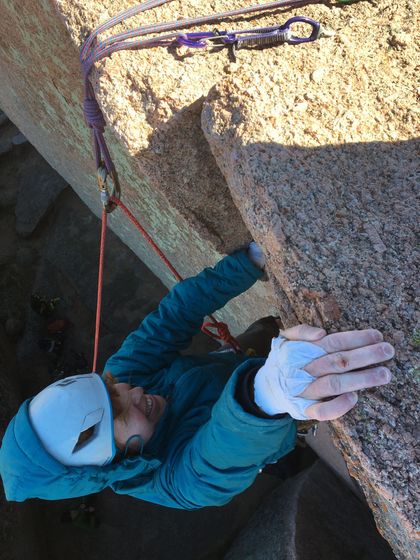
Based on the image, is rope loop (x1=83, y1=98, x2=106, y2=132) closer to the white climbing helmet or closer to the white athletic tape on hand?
the white climbing helmet

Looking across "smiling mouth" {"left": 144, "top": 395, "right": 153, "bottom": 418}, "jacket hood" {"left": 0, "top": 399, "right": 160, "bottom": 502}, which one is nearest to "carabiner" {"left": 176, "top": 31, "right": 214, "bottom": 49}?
"smiling mouth" {"left": 144, "top": 395, "right": 153, "bottom": 418}

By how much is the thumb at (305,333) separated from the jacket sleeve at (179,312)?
2.35 ft

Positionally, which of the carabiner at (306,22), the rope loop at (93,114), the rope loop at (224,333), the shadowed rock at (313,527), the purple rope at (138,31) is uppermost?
the purple rope at (138,31)

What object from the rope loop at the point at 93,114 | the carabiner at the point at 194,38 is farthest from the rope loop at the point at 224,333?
the carabiner at the point at 194,38

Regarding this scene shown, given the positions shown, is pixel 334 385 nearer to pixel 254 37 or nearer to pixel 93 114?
pixel 254 37

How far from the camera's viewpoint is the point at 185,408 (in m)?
1.83

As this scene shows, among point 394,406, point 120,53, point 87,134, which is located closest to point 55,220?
point 87,134

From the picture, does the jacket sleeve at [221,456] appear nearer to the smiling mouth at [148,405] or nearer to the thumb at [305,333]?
the smiling mouth at [148,405]

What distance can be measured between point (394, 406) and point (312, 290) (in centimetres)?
31

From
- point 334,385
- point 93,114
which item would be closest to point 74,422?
point 334,385

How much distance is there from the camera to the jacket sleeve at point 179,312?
192cm

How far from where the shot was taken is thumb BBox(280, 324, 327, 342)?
1.12 m

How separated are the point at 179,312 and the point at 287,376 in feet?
2.82

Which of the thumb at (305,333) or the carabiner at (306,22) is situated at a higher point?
the carabiner at (306,22)
